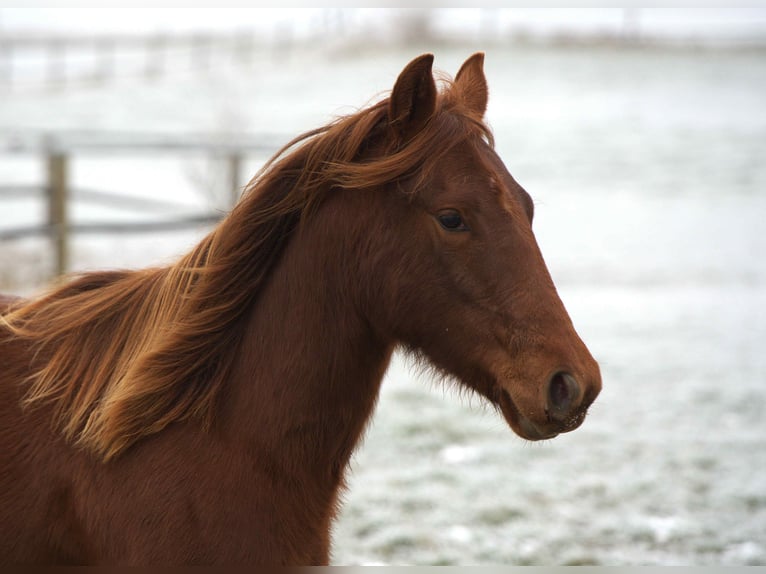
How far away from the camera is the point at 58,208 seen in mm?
8484

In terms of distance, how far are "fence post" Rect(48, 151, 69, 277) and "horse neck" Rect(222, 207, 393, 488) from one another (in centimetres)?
684

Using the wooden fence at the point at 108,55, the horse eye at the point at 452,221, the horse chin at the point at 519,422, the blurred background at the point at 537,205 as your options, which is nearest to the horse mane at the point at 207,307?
the horse eye at the point at 452,221

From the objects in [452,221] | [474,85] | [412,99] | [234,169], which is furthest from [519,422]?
[234,169]

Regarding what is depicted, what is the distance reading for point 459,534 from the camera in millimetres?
4520

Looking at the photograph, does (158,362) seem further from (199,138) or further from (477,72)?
(199,138)

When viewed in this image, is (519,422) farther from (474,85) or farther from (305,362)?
(474,85)

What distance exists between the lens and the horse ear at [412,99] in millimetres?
1982

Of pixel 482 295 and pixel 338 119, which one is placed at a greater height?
pixel 338 119

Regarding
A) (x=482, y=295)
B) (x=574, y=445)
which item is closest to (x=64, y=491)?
(x=482, y=295)

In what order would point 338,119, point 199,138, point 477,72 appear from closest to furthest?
point 338,119, point 477,72, point 199,138

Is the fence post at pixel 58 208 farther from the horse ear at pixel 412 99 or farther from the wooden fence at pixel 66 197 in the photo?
the horse ear at pixel 412 99

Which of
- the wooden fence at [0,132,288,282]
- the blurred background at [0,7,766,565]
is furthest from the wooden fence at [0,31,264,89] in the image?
the wooden fence at [0,132,288,282]

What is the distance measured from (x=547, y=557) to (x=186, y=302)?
290cm

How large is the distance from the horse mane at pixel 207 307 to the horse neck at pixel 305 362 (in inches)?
2.5
